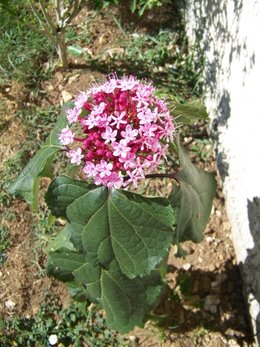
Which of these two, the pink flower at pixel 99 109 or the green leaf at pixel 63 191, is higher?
the pink flower at pixel 99 109

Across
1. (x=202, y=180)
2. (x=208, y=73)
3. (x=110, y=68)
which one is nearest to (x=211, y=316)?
(x=202, y=180)

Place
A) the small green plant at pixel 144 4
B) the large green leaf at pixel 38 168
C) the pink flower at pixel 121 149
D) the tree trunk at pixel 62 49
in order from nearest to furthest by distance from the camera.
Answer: the pink flower at pixel 121 149 < the large green leaf at pixel 38 168 < the tree trunk at pixel 62 49 < the small green plant at pixel 144 4

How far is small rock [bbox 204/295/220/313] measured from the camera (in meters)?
2.84

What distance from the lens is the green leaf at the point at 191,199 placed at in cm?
200

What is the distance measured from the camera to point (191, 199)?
2092mm

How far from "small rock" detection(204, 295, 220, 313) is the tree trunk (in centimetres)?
184

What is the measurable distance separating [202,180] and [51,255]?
72 cm

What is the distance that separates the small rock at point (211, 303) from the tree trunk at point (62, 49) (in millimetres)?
1841

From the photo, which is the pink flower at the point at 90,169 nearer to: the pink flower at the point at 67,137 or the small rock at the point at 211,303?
the pink flower at the point at 67,137

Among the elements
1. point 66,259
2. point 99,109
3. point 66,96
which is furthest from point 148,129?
point 66,96

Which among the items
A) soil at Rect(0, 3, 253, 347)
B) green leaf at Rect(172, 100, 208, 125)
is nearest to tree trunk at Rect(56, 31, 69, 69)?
soil at Rect(0, 3, 253, 347)

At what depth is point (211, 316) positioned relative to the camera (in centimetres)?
283

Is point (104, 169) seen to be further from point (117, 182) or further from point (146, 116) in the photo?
point (146, 116)

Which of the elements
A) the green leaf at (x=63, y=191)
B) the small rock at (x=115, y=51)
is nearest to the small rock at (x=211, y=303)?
the green leaf at (x=63, y=191)
